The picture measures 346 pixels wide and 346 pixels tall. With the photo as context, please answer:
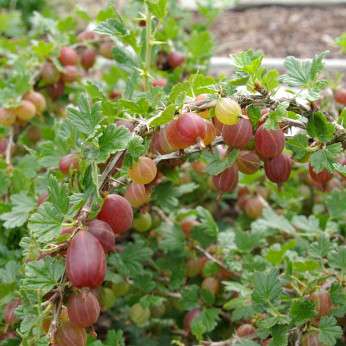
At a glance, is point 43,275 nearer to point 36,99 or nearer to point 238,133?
point 238,133

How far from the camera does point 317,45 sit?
10.00 ft

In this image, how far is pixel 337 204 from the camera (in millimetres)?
1343

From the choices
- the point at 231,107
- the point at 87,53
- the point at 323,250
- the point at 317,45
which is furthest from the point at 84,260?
the point at 317,45

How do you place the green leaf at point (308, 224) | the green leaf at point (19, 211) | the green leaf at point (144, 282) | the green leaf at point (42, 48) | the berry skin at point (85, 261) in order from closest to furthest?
the berry skin at point (85, 261), the green leaf at point (19, 211), the green leaf at point (144, 282), the green leaf at point (308, 224), the green leaf at point (42, 48)

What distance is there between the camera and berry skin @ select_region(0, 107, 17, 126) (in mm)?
1380

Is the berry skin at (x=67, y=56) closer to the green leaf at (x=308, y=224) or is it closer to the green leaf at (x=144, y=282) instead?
the green leaf at (x=144, y=282)

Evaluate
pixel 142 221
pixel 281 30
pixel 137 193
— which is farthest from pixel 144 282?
pixel 281 30

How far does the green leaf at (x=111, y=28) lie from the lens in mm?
1006

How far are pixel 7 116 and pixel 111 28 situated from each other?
538mm

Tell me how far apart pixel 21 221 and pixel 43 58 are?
2.26 ft

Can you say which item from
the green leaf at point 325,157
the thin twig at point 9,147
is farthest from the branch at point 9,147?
the green leaf at point 325,157

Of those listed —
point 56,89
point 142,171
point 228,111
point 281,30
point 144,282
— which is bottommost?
point 281,30

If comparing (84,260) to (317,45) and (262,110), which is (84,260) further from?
(317,45)

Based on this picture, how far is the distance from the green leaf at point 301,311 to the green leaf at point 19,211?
2.14 ft
